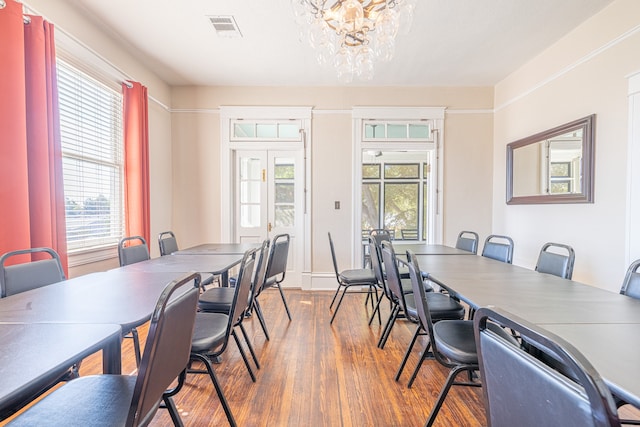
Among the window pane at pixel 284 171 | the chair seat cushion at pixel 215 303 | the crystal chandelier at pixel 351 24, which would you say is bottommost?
the chair seat cushion at pixel 215 303

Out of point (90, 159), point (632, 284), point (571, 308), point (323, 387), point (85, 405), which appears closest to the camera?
point (85, 405)

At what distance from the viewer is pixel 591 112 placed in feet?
8.75

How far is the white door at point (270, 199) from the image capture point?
428cm

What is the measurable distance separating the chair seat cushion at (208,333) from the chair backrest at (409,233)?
554 centimetres

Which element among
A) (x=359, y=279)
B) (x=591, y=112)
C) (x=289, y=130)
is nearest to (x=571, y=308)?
(x=359, y=279)

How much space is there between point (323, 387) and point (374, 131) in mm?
3349

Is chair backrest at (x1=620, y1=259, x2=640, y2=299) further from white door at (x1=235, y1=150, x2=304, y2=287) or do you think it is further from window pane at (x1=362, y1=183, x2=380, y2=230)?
window pane at (x1=362, y1=183, x2=380, y2=230)

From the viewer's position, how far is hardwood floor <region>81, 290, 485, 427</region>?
1636 mm

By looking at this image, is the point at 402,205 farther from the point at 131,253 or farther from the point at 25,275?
the point at 25,275

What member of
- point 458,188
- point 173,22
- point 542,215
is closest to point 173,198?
point 173,22

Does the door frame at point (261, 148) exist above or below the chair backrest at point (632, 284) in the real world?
above

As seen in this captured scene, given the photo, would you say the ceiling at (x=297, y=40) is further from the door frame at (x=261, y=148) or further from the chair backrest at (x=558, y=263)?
the chair backrest at (x=558, y=263)

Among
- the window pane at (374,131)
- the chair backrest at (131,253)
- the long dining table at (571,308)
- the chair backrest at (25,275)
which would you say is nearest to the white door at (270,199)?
the window pane at (374,131)

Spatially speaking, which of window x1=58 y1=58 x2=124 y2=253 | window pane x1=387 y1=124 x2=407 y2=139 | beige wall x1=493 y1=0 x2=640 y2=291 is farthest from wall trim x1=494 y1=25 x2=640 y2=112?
window x1=58 y1=58 x2=124 y2=253
